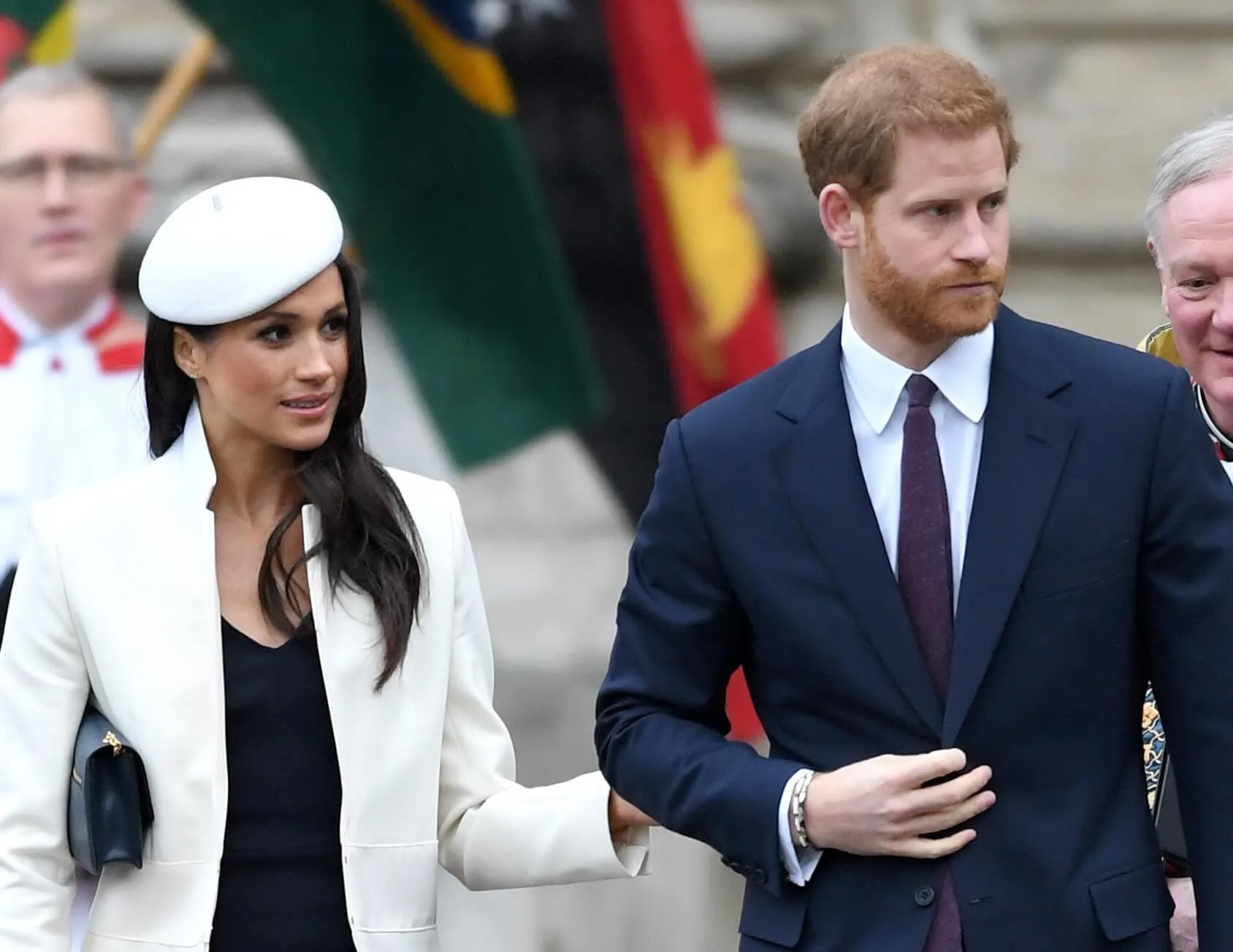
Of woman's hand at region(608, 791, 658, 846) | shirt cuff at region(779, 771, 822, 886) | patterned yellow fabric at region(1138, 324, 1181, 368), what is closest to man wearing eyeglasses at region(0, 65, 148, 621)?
woman's hand at region(608, 791, 658, 846)

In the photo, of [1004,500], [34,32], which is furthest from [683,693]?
[34,32]

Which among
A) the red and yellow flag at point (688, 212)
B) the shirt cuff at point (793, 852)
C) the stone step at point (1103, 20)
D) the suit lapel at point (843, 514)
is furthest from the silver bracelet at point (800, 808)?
the stone step at point (1103, 20)

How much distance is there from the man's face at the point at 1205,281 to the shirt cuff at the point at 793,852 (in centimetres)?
100

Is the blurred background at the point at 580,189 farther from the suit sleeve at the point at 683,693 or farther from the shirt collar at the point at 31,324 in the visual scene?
the suit sleeve at the point at 683,693

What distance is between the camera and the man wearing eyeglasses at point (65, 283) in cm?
500

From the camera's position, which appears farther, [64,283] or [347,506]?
[64,283]

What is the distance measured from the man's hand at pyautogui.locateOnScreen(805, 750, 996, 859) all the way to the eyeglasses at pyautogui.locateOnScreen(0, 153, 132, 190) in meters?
3.13

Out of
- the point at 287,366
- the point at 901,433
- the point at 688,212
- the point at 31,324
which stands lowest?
the point at 901,433

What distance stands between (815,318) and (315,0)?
4.65ft

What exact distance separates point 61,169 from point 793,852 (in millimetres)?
3157

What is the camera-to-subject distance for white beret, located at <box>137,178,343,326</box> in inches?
119

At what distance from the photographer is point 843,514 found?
8.43 feet

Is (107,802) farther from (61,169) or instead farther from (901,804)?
(61,169)

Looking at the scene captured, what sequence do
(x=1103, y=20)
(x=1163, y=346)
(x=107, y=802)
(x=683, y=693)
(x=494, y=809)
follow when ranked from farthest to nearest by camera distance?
(x=1103, y=20)
(x=1163, y=346)
(x=494, y=809)
(x=107, y=802)
(x=683, y=693)
